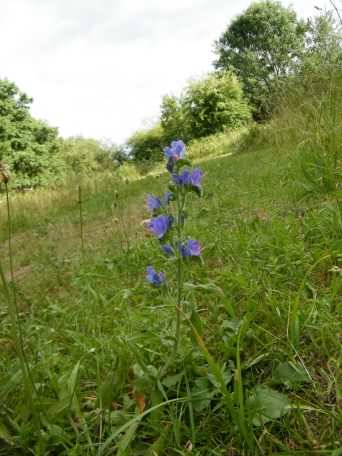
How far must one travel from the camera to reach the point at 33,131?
22453mm

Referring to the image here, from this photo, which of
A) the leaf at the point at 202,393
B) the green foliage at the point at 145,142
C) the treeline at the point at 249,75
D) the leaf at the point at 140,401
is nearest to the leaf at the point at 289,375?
the leaf at the point at 202,393

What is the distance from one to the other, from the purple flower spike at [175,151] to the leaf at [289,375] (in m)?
0.59

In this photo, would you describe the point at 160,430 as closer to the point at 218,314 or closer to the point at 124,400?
the point at 124,400

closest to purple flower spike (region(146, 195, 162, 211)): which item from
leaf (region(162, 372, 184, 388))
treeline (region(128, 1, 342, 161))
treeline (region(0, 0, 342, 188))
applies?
leaf (region(162, 372, 184, 388))

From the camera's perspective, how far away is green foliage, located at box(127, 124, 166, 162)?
74.0ft

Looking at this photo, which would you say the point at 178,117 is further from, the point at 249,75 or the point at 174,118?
the point at 249,75

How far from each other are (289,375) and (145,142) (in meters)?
23.4

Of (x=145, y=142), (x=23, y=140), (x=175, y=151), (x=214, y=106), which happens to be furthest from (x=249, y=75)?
(x=23, y=140)

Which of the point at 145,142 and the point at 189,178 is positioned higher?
the point at 145,142

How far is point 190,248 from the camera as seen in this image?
37.6 inches

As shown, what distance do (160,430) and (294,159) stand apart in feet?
8.10

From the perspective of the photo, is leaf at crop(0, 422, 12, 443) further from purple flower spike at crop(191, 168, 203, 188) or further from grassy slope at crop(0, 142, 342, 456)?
purple flower spike at crop(191, 168, 203, 188)

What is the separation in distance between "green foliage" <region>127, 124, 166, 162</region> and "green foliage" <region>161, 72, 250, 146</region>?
230cm

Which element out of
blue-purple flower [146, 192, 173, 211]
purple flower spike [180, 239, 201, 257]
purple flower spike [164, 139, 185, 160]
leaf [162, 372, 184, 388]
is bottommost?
leaf [162, 372, 184, 388]
